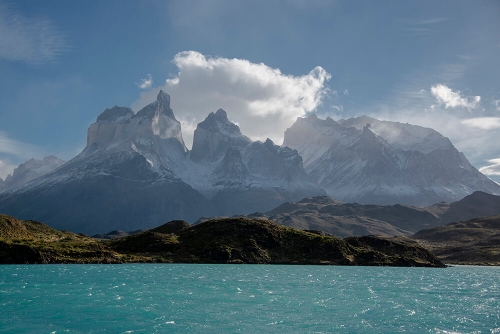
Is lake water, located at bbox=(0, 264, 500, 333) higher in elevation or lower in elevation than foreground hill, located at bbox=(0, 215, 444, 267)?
lower

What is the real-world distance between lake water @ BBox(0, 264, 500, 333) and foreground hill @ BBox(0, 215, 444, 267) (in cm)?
5468

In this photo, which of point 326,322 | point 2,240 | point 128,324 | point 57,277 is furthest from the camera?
point 2,240

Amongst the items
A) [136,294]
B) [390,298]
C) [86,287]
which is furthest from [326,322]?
[86,287]

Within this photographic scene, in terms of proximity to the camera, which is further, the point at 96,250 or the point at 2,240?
the point at 96,250

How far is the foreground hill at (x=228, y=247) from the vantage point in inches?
5290

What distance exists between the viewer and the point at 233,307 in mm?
52906

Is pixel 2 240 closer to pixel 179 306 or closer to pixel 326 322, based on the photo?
pixel 179 306

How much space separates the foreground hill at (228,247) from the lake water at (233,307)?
54677 millimetres

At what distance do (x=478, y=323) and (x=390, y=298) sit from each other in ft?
58.9

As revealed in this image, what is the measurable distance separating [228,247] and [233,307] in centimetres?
9367

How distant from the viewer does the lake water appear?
42.7m

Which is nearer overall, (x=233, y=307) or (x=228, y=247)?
(x=233, y=307)

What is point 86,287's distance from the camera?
222 feet

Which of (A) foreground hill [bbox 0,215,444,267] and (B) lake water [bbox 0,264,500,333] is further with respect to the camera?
(A) foreground hill [bbox 0,215,444,267]
